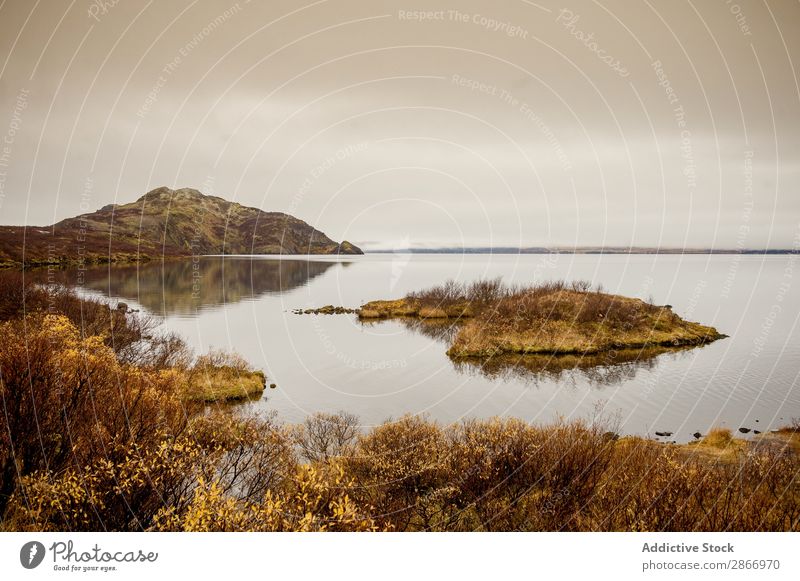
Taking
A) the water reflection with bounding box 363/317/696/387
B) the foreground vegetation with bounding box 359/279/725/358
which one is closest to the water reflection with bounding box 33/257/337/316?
the foreground vegetation with bounding box 359/279/725/358

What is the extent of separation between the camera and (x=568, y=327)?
51688mm

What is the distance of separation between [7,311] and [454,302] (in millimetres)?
56627

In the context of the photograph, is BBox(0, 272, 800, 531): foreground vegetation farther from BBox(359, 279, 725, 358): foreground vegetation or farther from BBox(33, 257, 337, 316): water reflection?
BBox(33, 257, 337, 316): water reflection

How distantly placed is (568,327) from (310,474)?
47.2 m

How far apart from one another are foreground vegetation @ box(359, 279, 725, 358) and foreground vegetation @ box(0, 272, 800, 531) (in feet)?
86.0

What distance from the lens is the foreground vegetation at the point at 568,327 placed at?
155ft

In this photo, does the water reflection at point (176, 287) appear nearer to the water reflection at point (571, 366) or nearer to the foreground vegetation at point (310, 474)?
the water reflection at point (571, 366)

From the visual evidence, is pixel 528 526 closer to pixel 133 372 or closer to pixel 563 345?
pixel 133 372

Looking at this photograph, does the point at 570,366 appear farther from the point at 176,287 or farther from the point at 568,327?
the point at 176,287

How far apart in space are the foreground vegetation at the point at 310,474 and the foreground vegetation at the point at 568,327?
2621cm

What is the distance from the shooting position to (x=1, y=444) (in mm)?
12078

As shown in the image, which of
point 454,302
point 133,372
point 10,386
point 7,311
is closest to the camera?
point 10,386

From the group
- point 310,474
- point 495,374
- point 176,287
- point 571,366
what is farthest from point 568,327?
point 176,287
